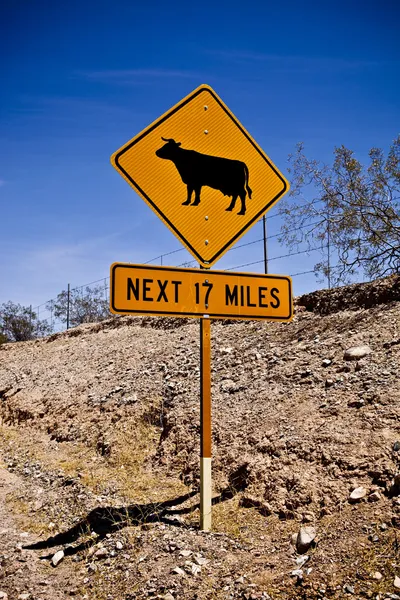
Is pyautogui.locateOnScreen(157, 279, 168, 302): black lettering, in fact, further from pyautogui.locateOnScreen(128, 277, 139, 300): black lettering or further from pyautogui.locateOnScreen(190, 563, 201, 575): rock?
pyautogui.locateOnScreen(190, 563, 201, 575): rock

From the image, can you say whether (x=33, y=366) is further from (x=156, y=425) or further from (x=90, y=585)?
(x=90, y=585)

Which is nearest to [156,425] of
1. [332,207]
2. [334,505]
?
[334,505]

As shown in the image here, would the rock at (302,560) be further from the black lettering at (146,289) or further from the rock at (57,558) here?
the black lettering at (146,289)

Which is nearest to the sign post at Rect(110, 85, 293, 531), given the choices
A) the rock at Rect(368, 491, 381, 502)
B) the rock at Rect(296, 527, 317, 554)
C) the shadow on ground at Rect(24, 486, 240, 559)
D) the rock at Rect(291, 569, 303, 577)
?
the shadow on ground at Rect(24, 486, 240, 559)

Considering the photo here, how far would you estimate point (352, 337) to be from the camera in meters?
6.54

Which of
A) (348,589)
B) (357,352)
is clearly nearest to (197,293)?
(348,589)

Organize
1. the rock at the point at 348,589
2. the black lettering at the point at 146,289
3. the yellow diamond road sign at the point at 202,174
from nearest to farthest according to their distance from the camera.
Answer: the rock at the point at 348,589
the black lettering at the point at 146,289
the yellow diamond road sign at the point at 202,174

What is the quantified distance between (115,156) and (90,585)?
10.8 feet

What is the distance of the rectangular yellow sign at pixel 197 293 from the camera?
3920 millimetres

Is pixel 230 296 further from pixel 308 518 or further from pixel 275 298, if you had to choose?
pixel 308 518

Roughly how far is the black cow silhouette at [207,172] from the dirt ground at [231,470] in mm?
2344

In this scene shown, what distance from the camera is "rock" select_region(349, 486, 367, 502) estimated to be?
151 inches

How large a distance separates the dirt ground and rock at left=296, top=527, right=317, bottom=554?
16 millimetres

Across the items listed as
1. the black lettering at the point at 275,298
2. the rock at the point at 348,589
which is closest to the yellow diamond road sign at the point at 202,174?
the black lettering at the point at 275,298
